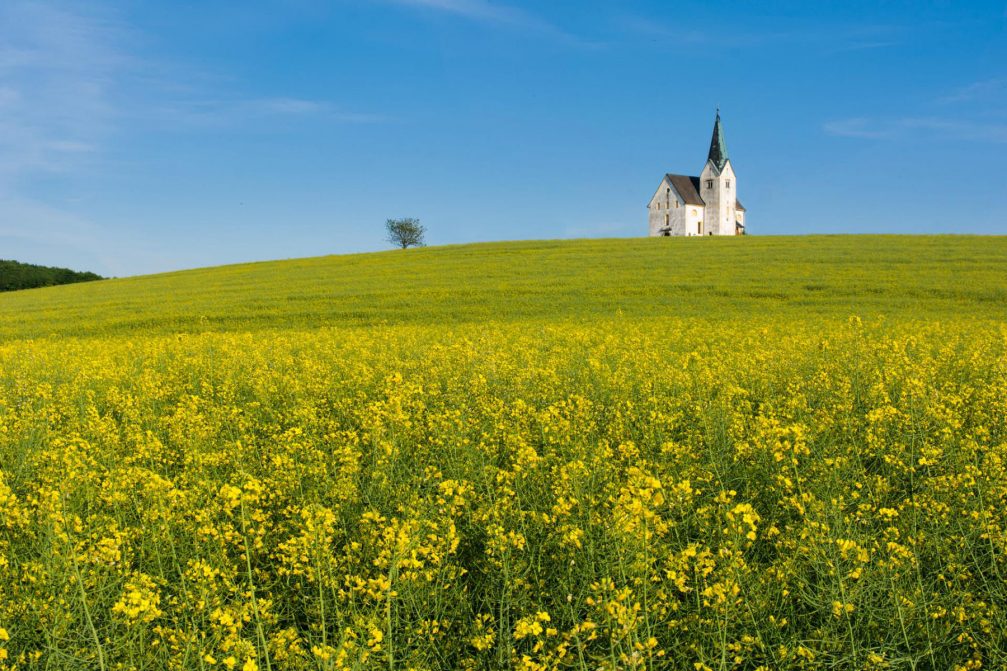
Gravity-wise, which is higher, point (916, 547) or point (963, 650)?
point (916, 547)

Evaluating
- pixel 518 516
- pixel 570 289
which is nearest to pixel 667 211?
pixel 570 289

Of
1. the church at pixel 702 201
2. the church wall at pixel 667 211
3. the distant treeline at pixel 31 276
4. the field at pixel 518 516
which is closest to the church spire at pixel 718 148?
the church at pixel 702 201

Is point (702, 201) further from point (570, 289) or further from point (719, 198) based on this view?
point (570, 289)

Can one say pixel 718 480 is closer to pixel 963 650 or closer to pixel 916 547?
pixel 916 547

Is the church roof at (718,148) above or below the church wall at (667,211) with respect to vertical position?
above

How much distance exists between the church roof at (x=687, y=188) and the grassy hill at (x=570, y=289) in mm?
53390

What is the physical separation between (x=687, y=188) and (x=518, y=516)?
104 m

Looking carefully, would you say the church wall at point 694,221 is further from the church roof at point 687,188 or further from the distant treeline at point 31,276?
the distant treeline at point 31,276

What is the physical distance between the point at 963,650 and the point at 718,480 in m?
1.80

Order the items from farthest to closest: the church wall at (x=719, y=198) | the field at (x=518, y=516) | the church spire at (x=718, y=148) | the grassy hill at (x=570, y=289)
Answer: the church spire at (x=718, y=148) < the church wall at (x=719, y=198) < the grassy hill at (x=570, y=289) < the field at (x=518, y=516)

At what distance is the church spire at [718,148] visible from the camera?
338ft

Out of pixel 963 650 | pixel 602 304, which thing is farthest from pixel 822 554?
pixel 602 304

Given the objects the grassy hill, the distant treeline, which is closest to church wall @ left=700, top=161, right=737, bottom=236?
the grassy hill

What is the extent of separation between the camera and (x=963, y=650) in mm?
3686
